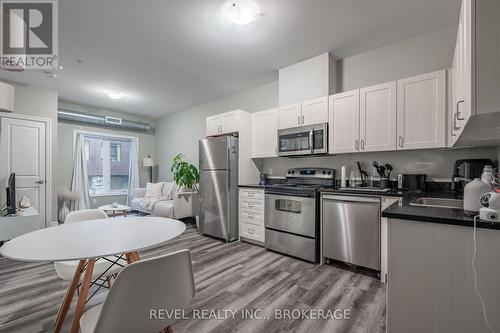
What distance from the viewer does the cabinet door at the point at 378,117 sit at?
8.06 ft

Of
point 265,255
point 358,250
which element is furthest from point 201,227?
point 358,250

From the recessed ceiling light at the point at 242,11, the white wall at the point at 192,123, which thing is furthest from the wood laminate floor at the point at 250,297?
the white wall at the point at 192,123

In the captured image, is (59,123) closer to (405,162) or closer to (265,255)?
(265,255)

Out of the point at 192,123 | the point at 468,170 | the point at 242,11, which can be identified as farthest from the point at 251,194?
the point at 192,123

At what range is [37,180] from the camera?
4.14 metres

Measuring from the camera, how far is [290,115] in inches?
129

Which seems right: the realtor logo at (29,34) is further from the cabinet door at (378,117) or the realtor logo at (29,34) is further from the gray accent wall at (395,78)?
the cabinet door at (378,117)

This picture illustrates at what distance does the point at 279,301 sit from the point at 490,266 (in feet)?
4.70

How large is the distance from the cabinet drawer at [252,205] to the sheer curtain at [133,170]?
4036 millimetres

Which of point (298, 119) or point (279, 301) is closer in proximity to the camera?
point (279, 301)

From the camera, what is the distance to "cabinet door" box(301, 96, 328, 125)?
9.68 feet

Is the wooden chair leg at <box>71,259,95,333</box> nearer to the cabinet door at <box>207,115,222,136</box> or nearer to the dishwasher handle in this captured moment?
the dishwasher handle

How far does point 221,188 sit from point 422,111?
2.86m

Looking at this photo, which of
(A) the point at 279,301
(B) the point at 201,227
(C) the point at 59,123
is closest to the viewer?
(A) the point at 279,301
